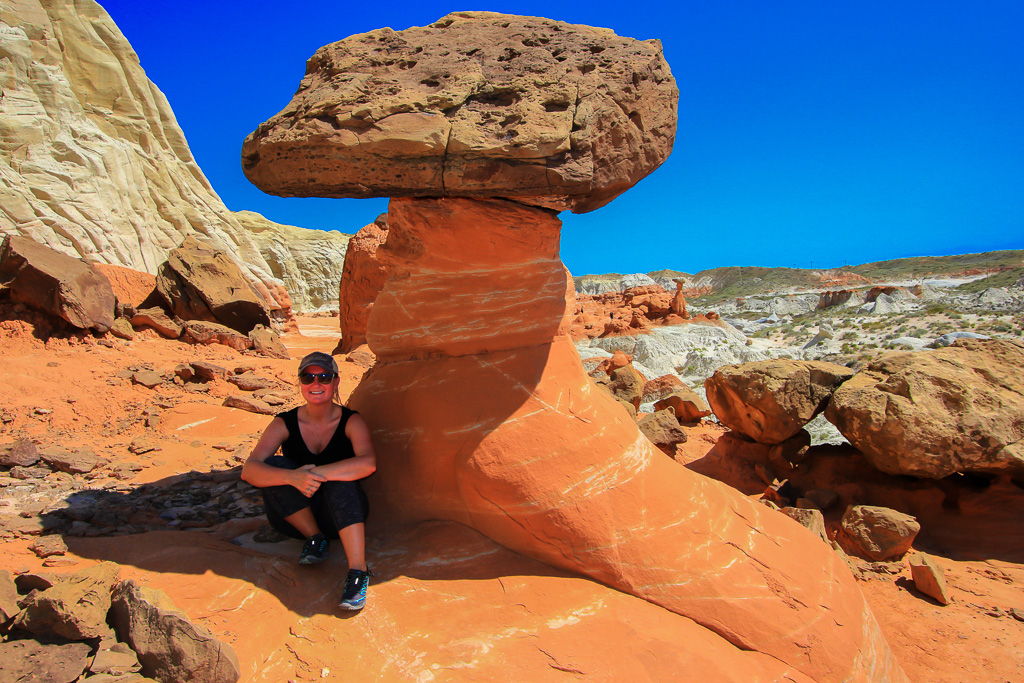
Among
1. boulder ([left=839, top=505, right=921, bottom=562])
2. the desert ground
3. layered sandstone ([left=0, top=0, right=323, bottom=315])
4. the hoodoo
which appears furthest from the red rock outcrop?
layered sandstone ([left=0, top=0, right=323, bottom=315])

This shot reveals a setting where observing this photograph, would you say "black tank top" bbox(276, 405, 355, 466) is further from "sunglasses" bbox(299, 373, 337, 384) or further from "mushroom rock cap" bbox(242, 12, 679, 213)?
"mushroom rock cap" bbox(242, 12, 679, 213)

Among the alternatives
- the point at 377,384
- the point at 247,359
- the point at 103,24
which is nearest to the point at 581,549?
the point at 377,384

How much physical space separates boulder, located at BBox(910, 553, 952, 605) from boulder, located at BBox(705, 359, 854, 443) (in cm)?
171

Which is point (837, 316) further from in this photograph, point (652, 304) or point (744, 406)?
point (744, 406)

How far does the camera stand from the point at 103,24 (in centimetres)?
1823

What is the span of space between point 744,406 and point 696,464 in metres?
0.95

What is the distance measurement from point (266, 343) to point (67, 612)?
6748mm

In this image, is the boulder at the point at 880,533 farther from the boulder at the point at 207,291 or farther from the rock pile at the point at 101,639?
the boulder at the point at 207,291

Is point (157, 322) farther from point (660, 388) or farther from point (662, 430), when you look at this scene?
point (660, 388)

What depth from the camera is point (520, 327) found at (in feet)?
10.3

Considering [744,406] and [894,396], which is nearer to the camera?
[894,396]

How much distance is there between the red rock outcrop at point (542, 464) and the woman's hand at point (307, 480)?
1.73 ft

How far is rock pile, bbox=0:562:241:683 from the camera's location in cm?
190

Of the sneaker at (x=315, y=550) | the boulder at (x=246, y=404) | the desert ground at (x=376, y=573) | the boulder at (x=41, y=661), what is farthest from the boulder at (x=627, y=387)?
the boulder at (x=41, y=661)
